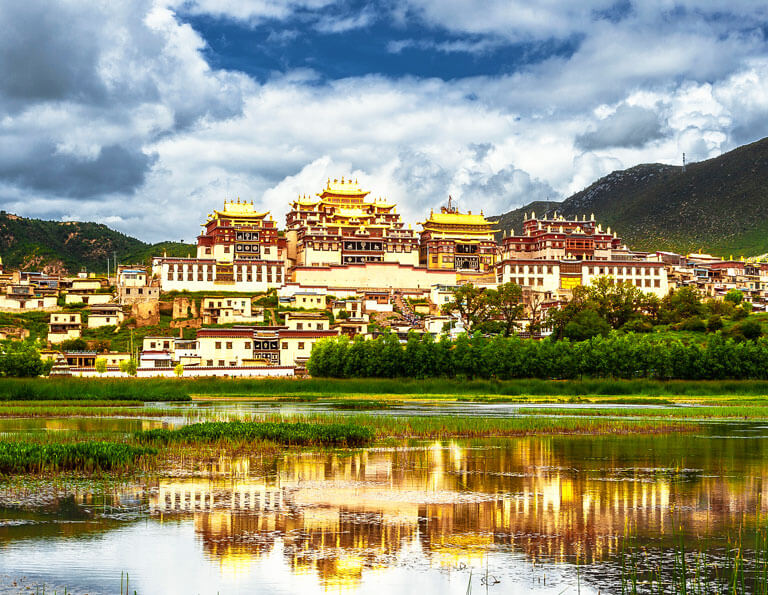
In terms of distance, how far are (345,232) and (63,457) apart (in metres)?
95.7

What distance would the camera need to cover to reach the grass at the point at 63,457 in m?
23.1

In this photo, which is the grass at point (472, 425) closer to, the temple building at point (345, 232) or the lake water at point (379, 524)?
the lake water at point (379, 524)

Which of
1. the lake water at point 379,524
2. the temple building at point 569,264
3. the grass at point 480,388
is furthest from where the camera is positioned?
the temple building at point 569,264

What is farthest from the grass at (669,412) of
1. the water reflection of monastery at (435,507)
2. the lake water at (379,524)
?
the water reflection of monastery at (435,507)

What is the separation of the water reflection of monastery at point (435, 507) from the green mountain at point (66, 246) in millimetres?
137472

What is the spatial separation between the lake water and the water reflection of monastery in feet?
0.16

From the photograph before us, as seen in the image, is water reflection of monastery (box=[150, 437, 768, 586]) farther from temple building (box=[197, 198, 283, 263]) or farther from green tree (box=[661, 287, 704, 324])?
temple building (box=[197, 198, 283, 263])

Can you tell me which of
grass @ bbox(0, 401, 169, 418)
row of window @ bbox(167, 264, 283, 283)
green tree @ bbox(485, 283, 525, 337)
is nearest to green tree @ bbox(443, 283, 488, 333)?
green tree @ bbox(485, 283, 525, 337)

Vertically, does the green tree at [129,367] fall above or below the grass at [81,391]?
above

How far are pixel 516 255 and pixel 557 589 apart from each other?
106m

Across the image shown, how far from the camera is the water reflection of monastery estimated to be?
15.9m

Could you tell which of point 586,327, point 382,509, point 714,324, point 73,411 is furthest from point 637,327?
point 382,509

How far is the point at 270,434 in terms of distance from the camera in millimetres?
29828

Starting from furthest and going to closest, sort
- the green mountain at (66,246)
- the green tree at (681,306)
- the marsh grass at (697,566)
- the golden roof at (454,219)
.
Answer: the green mountain at (66,246) < the golden roof at (454,219) < the green tree at (681,306) < the marsh grass at (697,566)
